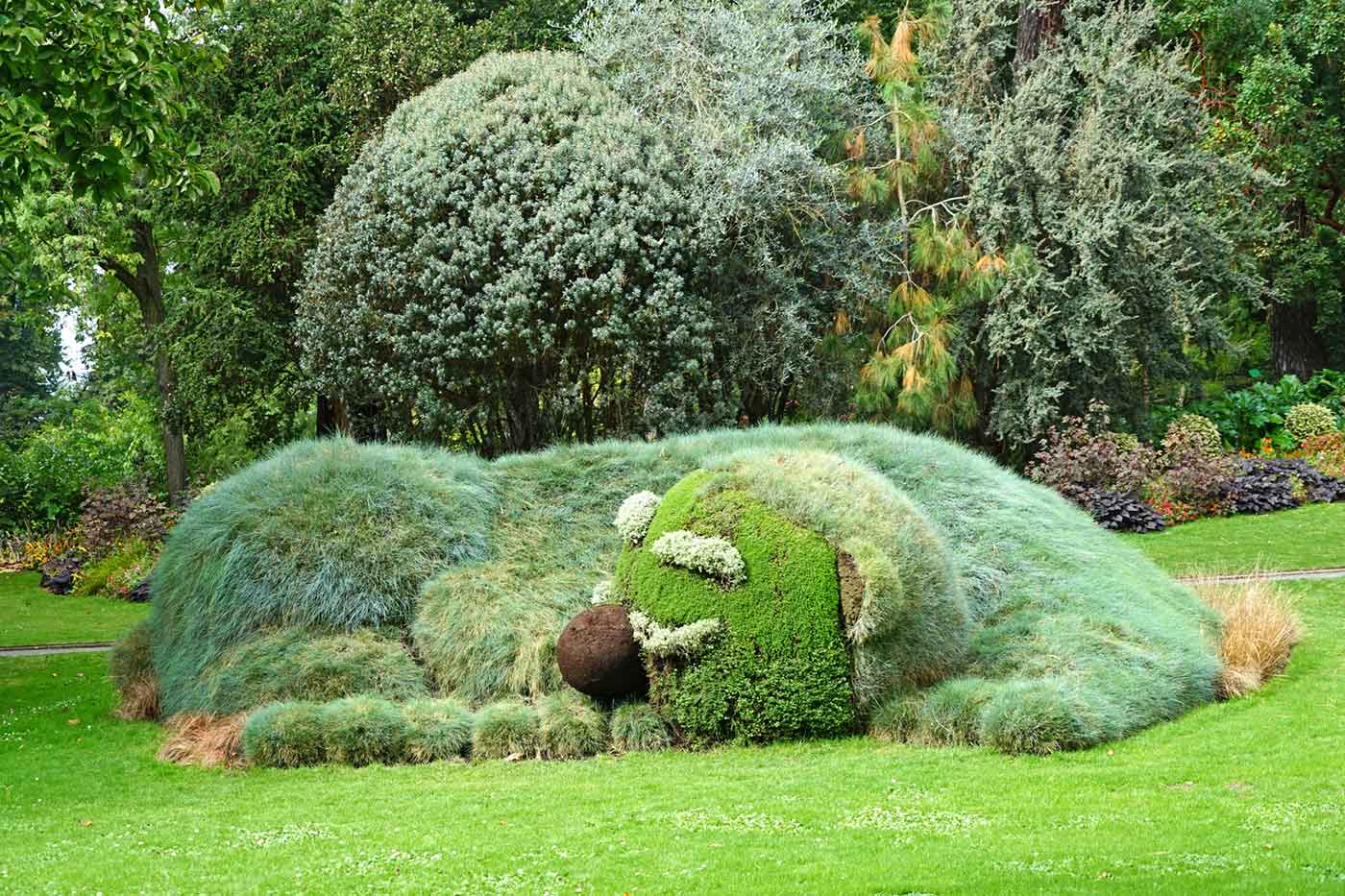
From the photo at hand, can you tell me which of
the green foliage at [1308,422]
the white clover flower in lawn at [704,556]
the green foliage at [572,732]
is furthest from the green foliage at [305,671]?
the green foliage at [1308,422]

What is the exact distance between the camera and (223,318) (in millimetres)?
21219

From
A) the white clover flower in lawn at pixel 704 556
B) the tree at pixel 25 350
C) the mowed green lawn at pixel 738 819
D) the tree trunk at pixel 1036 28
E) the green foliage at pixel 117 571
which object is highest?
the tree trunk at pixel 1036 28

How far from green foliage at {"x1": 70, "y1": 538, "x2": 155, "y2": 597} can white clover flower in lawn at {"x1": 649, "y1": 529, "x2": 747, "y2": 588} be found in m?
12.8

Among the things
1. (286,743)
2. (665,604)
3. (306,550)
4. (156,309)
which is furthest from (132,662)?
(156,309)

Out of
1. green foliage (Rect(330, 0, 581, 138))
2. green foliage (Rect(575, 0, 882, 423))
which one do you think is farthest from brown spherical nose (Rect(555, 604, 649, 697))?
green foliage (Rect(330, 0, 581, 138))

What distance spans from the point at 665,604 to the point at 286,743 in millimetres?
2894

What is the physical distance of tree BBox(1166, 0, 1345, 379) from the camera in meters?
22.3

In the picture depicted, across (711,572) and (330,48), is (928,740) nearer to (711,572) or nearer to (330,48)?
(711,572)

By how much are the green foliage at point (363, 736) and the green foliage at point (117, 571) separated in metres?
11.5

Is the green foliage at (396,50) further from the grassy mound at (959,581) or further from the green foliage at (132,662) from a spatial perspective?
the green foliage at (132,662)

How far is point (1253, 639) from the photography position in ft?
34.9

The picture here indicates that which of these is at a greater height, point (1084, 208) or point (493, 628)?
point (1084, 208)

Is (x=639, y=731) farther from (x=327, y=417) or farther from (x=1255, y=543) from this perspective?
(x=327, y=417)

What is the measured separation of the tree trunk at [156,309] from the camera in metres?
24.5
